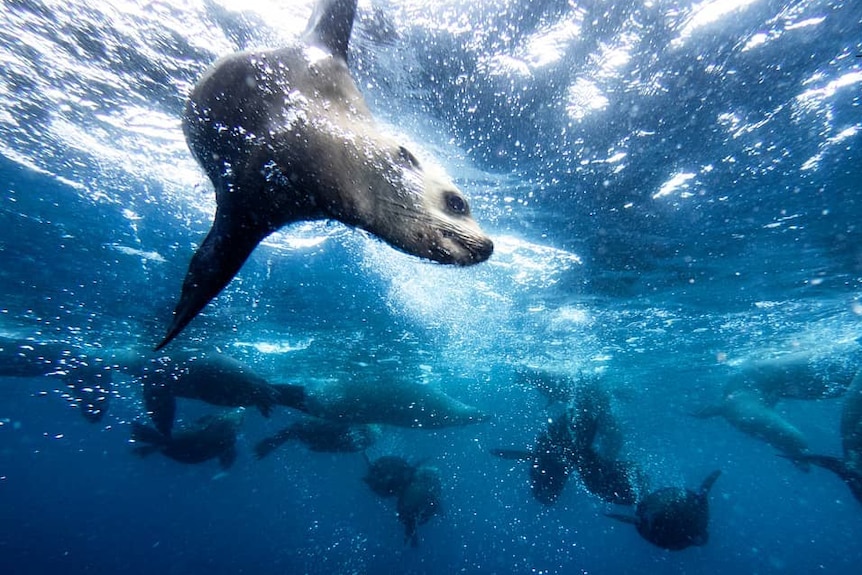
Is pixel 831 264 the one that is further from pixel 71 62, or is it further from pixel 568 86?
pixel 71 62

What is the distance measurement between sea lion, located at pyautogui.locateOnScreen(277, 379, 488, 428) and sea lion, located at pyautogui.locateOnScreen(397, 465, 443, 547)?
3.06 m

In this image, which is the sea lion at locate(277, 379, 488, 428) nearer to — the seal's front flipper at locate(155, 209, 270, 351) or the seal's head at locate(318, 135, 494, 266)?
the seal's front flipper at locate(155, 209, 270, 351)

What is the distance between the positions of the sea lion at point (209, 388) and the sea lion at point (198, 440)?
0.33 metres

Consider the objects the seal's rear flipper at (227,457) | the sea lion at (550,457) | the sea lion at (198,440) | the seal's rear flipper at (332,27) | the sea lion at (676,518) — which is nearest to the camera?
the seal's rear flipper at (332,27)

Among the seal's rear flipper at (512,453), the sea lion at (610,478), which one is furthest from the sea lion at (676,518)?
the seal's rear flipper at (512,453)

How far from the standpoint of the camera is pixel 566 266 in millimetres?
12492

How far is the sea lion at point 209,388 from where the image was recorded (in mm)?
12573

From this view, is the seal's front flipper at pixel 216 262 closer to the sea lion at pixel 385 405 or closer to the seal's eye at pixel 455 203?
the seal's eye at pixel 455 203

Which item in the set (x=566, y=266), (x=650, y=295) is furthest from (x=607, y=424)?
(x=566, y=266)

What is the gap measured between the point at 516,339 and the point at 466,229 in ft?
64.7

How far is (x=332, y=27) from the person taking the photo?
2.65 meters

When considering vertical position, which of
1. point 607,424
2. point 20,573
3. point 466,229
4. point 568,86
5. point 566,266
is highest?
point 566,266

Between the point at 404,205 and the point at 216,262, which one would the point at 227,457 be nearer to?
the point at 216,262

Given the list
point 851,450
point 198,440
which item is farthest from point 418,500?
point 851,450
